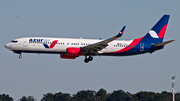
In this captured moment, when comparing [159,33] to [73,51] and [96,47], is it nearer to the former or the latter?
[96,47]

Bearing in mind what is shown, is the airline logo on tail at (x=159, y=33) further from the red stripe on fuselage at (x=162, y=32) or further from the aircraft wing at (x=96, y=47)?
the aircraft wing at (x=96, y=47)

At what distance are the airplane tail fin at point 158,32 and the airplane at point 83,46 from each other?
0.62m

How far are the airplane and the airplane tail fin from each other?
2.04 ft

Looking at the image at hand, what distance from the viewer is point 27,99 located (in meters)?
108

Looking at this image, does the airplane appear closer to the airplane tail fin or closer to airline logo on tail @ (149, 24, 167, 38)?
the airplane tail fin

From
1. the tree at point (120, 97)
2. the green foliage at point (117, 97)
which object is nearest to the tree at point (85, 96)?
the green foliage at point (117, 97)

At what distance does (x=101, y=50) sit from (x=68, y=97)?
160ft

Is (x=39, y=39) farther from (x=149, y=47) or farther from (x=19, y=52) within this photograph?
(x=149, y=47)

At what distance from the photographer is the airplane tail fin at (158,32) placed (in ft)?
252

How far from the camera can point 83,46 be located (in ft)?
232

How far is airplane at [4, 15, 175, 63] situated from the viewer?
226ft

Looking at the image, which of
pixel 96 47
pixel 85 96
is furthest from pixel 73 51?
pixel 85 96

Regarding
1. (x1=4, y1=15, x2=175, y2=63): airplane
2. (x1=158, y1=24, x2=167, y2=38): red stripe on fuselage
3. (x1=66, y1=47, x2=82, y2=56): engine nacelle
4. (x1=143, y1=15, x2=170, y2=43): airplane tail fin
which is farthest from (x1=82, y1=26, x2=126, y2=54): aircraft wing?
(x1=158, y1=24, x2=167, y2=38): red stripe on fuselage

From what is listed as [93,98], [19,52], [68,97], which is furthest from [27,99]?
[19,52]
